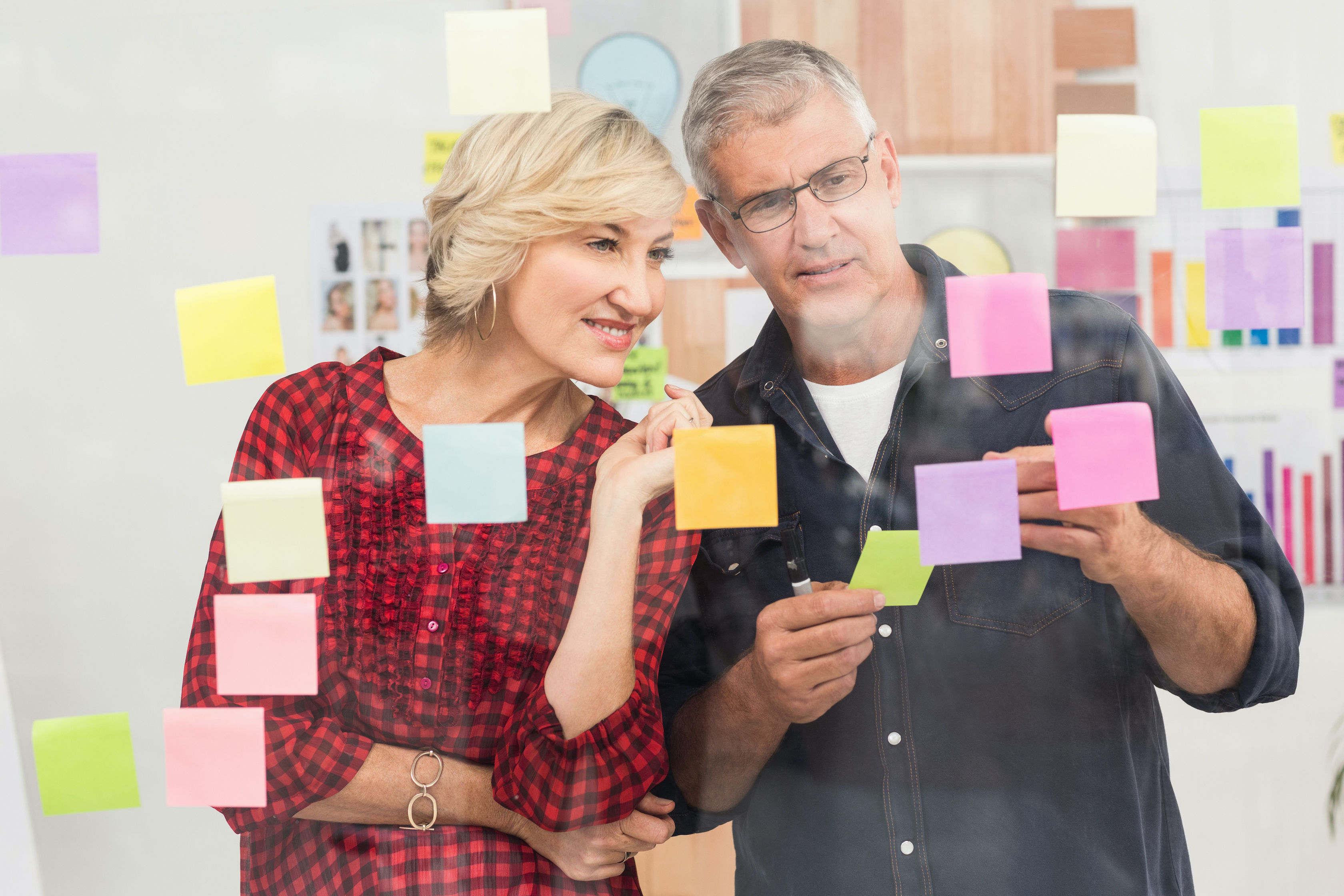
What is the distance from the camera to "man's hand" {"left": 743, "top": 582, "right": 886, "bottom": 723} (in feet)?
2.51

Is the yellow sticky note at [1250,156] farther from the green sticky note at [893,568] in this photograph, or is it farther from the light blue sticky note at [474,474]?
the light blue sticky note at [474,474]

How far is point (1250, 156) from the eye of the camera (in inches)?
31.8

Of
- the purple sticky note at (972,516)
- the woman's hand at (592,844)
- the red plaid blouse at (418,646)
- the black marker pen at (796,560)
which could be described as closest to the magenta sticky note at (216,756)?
the red plaid blouse at (418,646)

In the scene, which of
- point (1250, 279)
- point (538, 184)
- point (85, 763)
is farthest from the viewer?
point (85, 763)

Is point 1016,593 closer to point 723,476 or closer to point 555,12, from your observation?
point 723,476

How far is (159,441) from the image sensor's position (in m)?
0.95

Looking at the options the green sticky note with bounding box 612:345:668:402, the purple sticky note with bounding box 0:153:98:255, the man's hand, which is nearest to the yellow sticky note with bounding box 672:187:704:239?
the green sticky note with bounding box 612:345:668:402

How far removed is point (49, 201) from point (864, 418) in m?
0.83

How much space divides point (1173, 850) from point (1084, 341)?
0.47 meters

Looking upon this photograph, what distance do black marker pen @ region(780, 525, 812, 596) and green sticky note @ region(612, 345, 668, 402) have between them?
0.60 feet

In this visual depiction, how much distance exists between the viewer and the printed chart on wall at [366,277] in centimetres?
90

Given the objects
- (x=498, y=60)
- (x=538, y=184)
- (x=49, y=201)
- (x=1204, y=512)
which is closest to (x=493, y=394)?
(x=538, y=184)

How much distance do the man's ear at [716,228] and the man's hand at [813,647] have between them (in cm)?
30

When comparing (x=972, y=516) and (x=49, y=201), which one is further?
(x=49, y=201)
